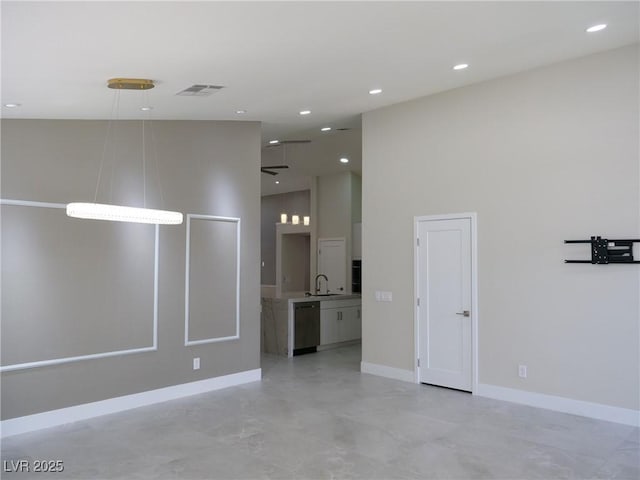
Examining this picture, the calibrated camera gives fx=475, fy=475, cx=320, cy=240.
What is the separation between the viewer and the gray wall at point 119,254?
4246mm

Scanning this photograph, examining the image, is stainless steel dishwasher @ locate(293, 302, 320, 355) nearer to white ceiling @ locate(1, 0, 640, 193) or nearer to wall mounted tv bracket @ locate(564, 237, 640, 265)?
white ceiling @ locate(1, 0, 640, 193)

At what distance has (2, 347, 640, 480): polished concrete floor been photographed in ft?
11.3

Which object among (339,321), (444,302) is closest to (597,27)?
(444,302)

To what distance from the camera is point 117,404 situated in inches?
189

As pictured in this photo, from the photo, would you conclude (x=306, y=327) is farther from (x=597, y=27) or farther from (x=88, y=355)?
(x=597, y=27)

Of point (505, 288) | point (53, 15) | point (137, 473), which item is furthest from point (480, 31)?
point (137, 473)

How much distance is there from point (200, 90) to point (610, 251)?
4131mm

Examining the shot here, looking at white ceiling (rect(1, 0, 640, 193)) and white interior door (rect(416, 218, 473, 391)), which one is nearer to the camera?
white ceiling (rect(1, 0, 640, 193))

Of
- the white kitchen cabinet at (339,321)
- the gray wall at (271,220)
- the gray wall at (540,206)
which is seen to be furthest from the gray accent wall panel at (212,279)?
the gray wall at (271,220)

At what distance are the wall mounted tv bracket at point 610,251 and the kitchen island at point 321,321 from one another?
4388mm

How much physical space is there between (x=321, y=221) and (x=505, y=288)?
6034 mm

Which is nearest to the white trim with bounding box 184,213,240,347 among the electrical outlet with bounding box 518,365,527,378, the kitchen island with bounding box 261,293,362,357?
the kitchen island with bounding box 261,293,362,357

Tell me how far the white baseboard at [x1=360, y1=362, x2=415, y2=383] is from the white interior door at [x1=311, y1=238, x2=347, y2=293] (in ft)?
12.5

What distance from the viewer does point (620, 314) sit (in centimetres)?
444
